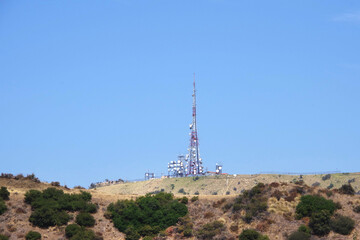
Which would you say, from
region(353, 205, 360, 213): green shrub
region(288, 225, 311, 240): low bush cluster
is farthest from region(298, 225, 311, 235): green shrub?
region(353, 205, 360, 213): green shrub

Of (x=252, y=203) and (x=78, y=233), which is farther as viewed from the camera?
(x=252, y=203)

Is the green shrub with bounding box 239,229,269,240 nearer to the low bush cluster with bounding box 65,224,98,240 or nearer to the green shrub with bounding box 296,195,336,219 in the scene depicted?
the green shrub with bounding box 296,195,336,219

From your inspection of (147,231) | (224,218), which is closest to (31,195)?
(147,231)

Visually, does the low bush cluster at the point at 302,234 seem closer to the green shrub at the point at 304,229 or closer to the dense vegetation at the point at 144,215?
the green shrub at the point at 304,229

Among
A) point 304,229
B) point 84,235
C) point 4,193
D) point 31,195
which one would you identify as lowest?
point 84,235

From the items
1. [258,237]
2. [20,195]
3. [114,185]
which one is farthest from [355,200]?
[114,185]

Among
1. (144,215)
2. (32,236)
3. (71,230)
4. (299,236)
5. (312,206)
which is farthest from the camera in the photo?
(144,215)

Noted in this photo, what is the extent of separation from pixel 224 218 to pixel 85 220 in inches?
704

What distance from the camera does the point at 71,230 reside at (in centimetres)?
9531

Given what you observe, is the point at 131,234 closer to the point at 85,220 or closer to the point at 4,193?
the point at 85,220

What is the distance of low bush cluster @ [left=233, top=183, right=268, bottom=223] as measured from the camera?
96.8 meters

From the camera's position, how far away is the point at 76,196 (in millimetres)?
105688

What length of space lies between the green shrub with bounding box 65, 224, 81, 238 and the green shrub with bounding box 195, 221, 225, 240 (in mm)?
14943

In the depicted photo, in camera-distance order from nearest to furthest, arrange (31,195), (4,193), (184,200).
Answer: (4,193), (31,195), (184,200)
